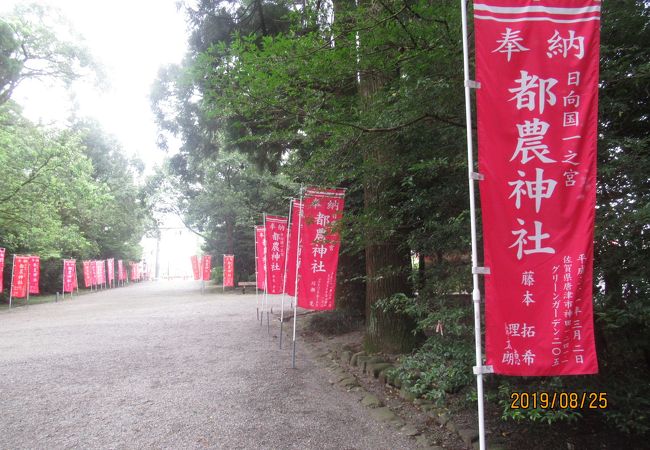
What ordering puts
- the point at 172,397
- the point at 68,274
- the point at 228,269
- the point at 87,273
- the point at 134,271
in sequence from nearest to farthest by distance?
the point at 172,397 < the point at 68,274 < the point at 228,269 < the point at 87,273 < the point at 134,271

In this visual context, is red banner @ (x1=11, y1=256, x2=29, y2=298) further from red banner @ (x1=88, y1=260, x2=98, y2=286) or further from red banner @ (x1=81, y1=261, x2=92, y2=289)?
red banner @ (x1=88, y1=260, x2=98, y2=286)

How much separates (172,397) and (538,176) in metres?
4.34

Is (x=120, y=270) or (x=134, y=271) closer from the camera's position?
(x=120, y=270)

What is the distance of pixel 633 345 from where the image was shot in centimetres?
283

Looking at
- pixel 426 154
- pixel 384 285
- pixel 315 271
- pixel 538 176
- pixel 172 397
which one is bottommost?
pixel 172 397

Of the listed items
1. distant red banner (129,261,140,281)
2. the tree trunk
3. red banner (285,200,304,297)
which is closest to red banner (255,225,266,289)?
red banner (285,200,304,297)

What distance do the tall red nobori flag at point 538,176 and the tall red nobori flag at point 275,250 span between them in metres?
7.07

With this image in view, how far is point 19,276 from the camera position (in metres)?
15.6

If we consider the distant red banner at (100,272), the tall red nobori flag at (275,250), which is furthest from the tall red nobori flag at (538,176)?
the distant red banner at (100,272)

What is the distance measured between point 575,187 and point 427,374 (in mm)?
1901

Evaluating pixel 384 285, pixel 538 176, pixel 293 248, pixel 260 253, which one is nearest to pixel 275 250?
pixel 260 253

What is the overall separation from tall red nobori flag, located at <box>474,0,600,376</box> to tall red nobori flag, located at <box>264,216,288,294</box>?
7.07 metres

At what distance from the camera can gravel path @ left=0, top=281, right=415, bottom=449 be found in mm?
3561

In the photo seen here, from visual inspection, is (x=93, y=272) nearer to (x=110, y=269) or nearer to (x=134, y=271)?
(x=110, y=269)
